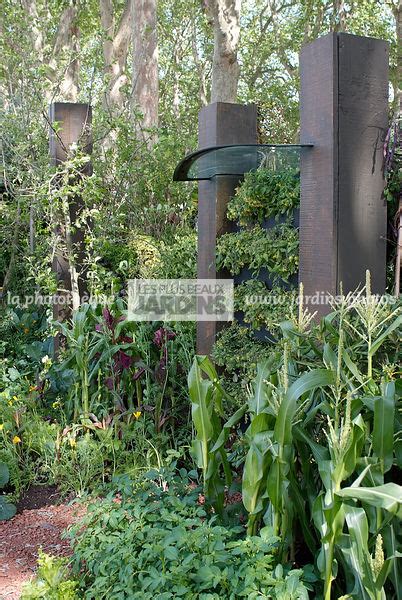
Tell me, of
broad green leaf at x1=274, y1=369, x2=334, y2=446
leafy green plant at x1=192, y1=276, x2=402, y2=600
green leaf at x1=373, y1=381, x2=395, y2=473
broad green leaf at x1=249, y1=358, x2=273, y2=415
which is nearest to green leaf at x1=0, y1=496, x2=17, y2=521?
leafy green plant at x1=192, y1=276, x2=402, y2=600

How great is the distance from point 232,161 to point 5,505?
8.15 ft

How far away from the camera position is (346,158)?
11.1 feet

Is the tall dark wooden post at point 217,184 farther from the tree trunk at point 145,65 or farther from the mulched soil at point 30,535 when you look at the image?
the tree trunk at point 145,65

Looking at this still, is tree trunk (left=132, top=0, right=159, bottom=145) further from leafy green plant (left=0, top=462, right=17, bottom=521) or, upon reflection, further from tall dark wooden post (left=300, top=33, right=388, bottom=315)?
leafy green plant (left=0, top=462, right=17, bottom=521)

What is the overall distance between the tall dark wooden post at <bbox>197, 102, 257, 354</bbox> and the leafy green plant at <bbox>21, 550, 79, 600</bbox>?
7.19ft

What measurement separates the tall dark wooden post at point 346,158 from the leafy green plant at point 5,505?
1.92 m

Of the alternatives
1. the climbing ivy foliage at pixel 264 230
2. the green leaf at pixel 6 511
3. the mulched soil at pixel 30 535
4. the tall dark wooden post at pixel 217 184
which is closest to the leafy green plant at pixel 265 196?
the climbing ivy foliage at pixel 264 230

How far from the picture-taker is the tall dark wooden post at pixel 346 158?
11.0 feet

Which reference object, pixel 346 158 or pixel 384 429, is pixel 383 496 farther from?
pixel 346 158

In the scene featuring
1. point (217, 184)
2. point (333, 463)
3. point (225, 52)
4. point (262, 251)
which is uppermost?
point (225, 52)

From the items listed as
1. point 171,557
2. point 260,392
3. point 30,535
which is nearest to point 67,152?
point 30,535

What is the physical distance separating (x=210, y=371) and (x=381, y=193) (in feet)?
4.17

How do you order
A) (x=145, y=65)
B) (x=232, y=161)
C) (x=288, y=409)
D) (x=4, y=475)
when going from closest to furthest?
(x=288, y=409), (x=4, y=475), (x=232, y=161), (x=145, y=65)

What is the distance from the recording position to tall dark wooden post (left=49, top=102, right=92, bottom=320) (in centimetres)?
613
